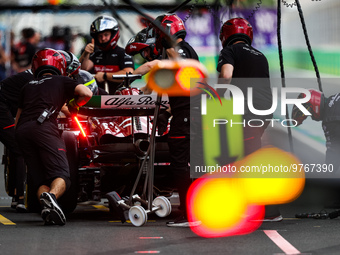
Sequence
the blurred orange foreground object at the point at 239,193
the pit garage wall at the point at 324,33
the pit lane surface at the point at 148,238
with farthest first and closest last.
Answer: the pit garage wall at the point at 324,33 < the blurred orange foreground object at the point at 239,193 < the pit lane surface at the point at 148,238

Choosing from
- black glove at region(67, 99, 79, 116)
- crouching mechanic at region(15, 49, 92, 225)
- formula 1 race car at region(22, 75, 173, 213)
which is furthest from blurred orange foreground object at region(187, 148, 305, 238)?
black glove at region(67, 99, 79, 116)

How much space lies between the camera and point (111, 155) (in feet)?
29.8

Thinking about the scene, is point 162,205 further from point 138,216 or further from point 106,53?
point 106,53

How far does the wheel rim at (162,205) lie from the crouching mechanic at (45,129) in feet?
3.08

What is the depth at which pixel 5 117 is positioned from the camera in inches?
406

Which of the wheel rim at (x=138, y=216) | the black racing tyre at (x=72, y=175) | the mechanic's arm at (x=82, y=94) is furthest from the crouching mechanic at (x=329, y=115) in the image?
the black racing tyre at (x=72, y=175)

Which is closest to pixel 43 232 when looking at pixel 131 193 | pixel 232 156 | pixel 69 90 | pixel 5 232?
pixel 5 232

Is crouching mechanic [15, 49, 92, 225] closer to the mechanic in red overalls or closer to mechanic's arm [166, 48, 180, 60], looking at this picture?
mechanic's arm [166, 48, 180, 60]

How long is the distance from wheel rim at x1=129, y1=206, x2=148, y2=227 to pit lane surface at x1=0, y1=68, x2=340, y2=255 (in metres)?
0.06

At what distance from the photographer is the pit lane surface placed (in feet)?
22.8

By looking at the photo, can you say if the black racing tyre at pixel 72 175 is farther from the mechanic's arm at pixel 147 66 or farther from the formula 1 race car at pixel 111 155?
the mechanic's arm at pixel 147 66

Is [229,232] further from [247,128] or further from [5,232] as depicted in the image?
[5,232]

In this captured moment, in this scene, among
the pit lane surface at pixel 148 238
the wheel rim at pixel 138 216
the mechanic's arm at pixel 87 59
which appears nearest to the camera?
the pit lane surface at pixel 148 238

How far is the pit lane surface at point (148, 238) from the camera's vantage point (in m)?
6.96
